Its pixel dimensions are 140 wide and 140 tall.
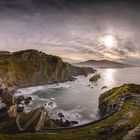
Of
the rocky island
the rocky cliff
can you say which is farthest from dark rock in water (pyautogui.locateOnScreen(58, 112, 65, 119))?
the rocky cliff

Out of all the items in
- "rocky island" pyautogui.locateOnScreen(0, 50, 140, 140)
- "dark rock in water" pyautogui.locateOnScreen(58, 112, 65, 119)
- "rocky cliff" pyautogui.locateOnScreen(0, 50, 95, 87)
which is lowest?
"dark rock in water" pyautogui.locateOnScreen(58, 112, 65, 119)

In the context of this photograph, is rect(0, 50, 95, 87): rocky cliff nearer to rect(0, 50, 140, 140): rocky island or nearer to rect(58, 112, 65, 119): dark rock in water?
rect(0, 50, 140, 140): rocky island

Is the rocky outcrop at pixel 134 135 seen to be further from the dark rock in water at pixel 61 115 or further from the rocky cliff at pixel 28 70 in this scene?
the rocky cliff at pixel 28 70

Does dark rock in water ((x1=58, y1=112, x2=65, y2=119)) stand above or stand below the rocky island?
below

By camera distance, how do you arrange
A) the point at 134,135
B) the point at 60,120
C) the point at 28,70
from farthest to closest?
the point at 28,70 < the point at 60,120 < the point at 134,135

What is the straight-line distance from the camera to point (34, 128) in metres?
46.3

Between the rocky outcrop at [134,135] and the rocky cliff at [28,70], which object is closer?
the rocky outcrop at [134,135]

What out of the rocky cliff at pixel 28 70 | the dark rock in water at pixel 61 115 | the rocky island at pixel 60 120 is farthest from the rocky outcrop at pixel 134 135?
the rocky cliff at pixel 28 70

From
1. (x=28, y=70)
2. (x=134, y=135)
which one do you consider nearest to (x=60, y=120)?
(x=134, y=135)

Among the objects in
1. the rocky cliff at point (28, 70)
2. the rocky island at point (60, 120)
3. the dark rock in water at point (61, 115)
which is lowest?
the dark rock in water at point (61, 115)

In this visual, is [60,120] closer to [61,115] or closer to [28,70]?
[61,115]

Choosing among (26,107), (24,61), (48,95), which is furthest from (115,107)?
(24,61)

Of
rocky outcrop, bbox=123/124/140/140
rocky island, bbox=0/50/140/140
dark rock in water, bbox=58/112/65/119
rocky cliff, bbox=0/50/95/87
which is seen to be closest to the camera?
rocky outcrop, bbox=123/124/140/140

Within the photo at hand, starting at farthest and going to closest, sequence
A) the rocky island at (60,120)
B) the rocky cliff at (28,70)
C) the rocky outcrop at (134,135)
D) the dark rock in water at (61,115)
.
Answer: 1. the rocky cliff at (28,70)
2. the dark rock in water at (61,115)
3. the rocky island at (60,120)
4. the rocky outcrop at (134,135)
